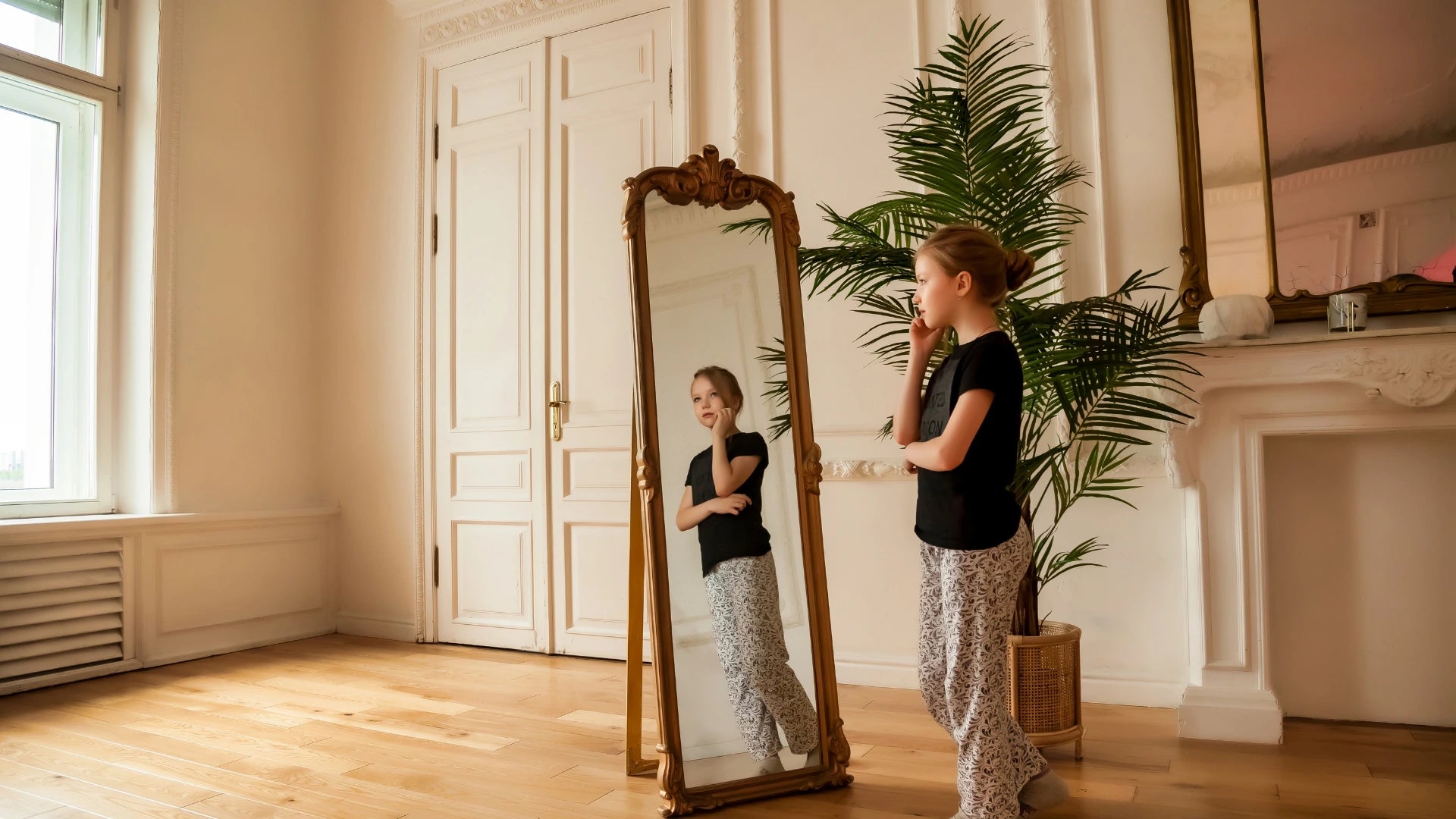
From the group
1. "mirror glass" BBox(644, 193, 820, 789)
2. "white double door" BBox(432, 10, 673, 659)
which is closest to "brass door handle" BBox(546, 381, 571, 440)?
"white double door" BBox(432, 10, 673, 659)

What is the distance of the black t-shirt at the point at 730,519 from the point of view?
89.4 inches

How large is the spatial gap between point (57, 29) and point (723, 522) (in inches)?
154

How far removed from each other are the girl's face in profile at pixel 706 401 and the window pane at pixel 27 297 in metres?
3.25

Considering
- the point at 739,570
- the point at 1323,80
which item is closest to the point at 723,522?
Answer: the point at 739,570

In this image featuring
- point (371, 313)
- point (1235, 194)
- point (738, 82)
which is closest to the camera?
point (1235, 194)

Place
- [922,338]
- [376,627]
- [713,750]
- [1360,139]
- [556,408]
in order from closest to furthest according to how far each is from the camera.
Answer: [922,338] → [713,750] → [1360,139] → [556,408] → [376,627]

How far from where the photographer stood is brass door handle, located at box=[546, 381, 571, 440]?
416 centimetres

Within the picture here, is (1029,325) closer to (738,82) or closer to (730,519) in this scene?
(730,519)

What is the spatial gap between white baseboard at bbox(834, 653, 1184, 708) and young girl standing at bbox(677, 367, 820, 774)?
26.9 inches

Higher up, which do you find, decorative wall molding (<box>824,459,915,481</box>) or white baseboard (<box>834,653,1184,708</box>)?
decorative wall molding (<box>824,459,915,481</box>)

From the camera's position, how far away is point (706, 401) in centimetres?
230

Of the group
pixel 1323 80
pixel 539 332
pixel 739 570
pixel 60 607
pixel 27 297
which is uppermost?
pixel 1323 80

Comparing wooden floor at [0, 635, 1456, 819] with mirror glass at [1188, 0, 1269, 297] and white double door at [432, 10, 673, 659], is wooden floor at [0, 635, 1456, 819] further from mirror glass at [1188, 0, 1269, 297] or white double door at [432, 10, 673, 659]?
mirror glass at [1188, 0, 1269, 297]

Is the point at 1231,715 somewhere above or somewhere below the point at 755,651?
below
